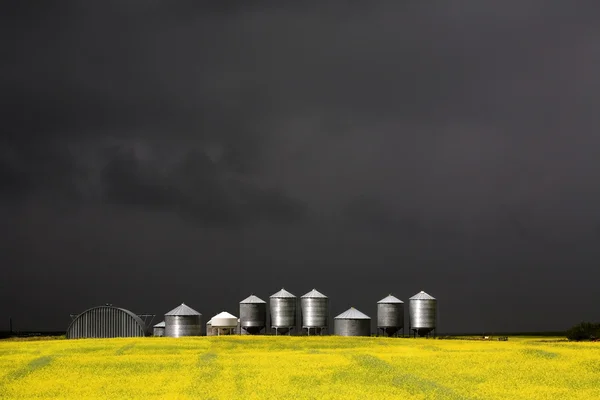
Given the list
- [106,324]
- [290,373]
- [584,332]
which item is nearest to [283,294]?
[106,324]

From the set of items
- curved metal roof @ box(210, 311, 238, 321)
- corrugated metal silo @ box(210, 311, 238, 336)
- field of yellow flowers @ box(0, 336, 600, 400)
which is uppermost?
field of yellow flowers @ box(0, 336, 600, 400)

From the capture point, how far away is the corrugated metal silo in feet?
362

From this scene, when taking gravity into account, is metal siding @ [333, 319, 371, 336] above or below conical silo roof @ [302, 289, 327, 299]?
below

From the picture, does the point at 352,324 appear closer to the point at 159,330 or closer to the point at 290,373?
the point at 159,330

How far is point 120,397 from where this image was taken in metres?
44.8

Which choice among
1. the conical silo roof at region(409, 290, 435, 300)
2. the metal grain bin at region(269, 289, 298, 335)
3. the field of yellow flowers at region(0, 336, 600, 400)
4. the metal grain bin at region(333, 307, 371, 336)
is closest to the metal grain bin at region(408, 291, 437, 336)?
the conical silo roof at region(409, 290, 435, 300)

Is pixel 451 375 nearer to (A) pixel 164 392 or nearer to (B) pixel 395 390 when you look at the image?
(B) pixel 395 390

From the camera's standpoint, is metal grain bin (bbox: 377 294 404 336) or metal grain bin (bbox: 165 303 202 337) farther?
metal grain bin (bbox: 377 294 404 336)

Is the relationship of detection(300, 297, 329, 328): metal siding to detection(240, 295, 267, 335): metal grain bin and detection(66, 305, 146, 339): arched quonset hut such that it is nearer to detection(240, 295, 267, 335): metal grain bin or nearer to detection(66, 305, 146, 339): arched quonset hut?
detection(240, 295, 267, 335): metal grain bin

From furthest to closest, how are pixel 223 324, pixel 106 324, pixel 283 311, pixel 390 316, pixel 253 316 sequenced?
pixel 106 324, pixel 223 324, pixel 390 316, pixel 253 316, pixel 283 311

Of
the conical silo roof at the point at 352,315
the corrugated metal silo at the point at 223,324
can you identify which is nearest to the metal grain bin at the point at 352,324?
the conical silo roof at the point at 352,315

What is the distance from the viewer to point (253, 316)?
109m

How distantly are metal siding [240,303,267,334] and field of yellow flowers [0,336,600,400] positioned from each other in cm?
3007

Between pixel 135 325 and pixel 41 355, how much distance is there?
40184 millimetres
